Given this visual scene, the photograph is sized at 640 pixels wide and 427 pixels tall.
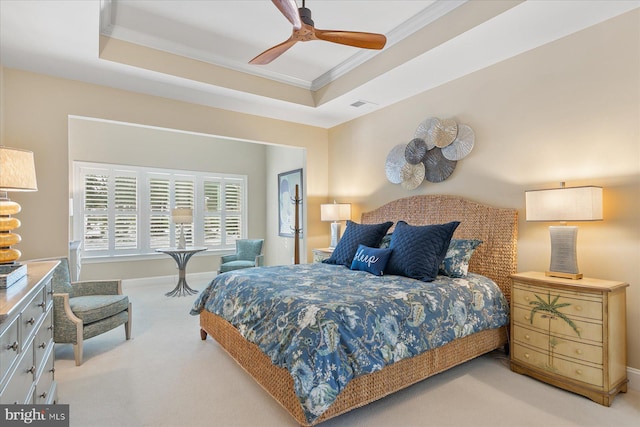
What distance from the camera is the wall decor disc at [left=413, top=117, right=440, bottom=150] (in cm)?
382

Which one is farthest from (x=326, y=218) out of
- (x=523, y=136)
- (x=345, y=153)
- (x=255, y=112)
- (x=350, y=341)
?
(x=350, y=341)

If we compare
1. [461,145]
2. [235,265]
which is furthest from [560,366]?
[235,265]

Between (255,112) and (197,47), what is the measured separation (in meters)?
1.24

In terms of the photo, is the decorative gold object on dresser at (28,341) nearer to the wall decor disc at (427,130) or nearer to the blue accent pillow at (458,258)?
the blue accent pillow at (458,258)

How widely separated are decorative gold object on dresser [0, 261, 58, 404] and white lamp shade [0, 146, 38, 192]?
1.64ft

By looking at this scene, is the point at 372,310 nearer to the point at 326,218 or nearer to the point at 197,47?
the point at 326,218

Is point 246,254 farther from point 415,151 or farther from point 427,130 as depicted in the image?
point 427,130

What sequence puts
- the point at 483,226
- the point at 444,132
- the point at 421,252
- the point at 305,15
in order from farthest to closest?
the point at 444,132, the point at 483,226, the point at 421,252, the point at 305,15

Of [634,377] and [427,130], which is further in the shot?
[427,130]

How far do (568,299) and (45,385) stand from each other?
10.7ft

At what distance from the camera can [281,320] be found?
212cm

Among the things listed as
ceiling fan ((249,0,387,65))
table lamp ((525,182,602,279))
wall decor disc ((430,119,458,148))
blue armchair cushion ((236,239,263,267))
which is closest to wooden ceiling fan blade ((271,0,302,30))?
ceiling fan ((249,0,387,65))

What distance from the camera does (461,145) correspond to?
140 inches

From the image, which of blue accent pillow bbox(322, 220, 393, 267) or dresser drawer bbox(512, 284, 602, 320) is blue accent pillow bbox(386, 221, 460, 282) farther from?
dresser drawer bbox(512, 284, 602, 320)
